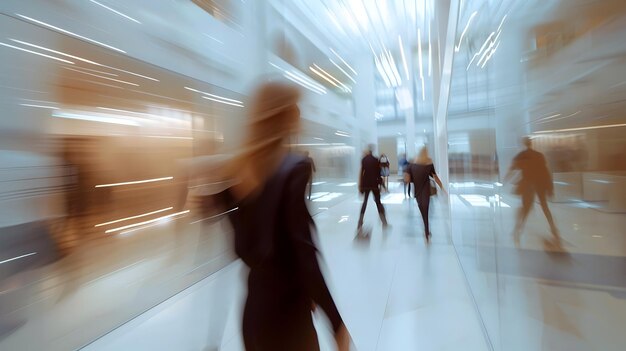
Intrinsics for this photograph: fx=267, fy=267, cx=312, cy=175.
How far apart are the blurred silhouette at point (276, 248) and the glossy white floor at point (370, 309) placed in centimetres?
19

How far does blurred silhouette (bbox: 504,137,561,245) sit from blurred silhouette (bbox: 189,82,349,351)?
2.47 feet

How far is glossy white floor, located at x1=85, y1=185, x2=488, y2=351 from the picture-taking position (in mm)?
2051

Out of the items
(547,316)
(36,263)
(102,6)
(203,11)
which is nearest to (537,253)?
(547,316)

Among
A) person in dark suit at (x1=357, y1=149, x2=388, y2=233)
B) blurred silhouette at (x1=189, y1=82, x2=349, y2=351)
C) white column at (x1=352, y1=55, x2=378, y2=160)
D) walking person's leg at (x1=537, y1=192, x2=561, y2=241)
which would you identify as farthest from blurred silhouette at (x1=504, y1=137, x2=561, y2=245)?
white column at (x1=352, y1=55, x2=378, y2=160)

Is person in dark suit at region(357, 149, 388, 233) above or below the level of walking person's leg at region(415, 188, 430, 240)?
above

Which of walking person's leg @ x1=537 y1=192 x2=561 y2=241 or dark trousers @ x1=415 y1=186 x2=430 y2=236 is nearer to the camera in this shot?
walking person's leg @ x1=537 y1=192 x2=561 y2=241

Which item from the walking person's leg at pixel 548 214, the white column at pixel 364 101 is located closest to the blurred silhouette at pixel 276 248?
the walking person's leg at pixel 548 214

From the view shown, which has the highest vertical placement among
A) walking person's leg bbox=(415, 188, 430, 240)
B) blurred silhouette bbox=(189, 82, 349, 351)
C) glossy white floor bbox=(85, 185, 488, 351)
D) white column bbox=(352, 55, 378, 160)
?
white column bbox=(352, 55, 378, 160)

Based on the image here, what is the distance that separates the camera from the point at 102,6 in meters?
2.46

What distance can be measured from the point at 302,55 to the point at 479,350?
7.01 metres

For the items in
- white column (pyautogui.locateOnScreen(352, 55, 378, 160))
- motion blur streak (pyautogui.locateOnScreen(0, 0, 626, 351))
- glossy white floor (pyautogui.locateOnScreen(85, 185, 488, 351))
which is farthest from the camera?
white column (pyautogui.locateOnScreen(352, 55, 378, 160))

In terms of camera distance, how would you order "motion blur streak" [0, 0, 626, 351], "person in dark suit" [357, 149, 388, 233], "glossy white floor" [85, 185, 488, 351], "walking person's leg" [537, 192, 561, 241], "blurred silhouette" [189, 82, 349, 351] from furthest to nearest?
"person in dark suit" [357, 149, 388, 233], "glossy white floor" [85, 185, 488, 351], "blurred silhouette" [189, 82, 349, 351], "walking person's leg" [537, 192, 561, 241], "motion blur streak" [0, 0, 626, 351]

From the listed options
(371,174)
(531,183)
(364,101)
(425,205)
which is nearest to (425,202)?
(425,205)

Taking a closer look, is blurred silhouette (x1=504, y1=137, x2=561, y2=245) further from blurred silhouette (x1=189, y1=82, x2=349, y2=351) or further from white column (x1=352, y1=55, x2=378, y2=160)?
white column (x1=352, y1=55, x2=378, y2=160)
